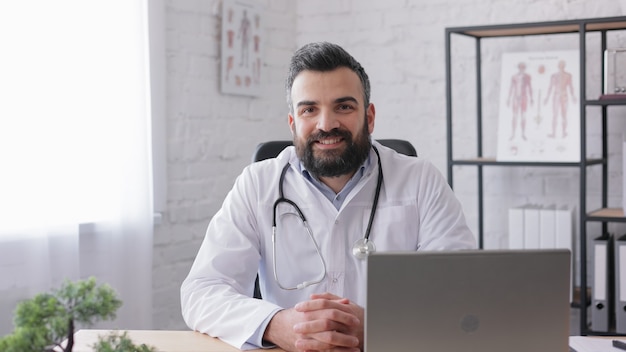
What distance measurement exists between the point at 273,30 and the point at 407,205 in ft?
6.26

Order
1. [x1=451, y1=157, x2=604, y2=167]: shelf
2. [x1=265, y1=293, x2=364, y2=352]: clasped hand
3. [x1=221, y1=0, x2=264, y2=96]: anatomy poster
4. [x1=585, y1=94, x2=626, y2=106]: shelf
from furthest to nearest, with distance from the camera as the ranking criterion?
[x1=221, y1=0, x2=264, y2=96]: anatomy poster → [x1=451, y1=157, x2=604, y2=167]: shelf → [x1=585, y1=94, x2=626, y2=106]: shelf → [x1=265, y1=293, x2=364, y2=352]: clasped hand

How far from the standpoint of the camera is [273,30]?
12.6ft

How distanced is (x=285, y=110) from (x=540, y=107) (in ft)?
4.00

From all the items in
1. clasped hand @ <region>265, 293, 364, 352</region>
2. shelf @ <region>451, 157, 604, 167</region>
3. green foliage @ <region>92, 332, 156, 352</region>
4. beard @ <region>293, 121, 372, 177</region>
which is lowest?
clasped hand @ <region>265, 293, 364, 352</region>

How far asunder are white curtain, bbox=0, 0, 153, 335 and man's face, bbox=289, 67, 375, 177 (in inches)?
35.6

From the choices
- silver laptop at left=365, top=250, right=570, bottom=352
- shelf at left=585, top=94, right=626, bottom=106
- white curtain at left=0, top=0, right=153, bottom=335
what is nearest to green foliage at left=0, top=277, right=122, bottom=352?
silver laptop at left=365, top=250, right=570, bottom=352

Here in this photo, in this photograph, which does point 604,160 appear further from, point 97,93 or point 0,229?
point 0,229

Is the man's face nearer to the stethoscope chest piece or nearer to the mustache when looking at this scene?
the mustache

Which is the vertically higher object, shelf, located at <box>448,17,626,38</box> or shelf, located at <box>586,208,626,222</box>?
shelf, located at <box>448,17,626,38</box>

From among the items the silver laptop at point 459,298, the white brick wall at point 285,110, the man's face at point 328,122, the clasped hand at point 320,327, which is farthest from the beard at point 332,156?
the white brick wall at point 285,110

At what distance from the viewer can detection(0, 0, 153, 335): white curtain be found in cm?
249

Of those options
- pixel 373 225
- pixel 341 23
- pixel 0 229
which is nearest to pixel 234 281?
pixel 373 225

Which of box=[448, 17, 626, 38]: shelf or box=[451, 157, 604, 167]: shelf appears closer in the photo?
box=[448, 17, 626, 38]: shelf

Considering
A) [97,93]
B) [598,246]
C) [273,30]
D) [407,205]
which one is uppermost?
[273,30]
